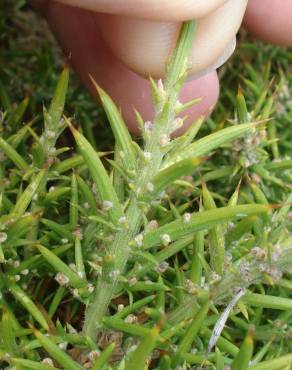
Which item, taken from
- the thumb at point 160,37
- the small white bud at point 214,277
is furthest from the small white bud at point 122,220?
the thumb at point 160,37

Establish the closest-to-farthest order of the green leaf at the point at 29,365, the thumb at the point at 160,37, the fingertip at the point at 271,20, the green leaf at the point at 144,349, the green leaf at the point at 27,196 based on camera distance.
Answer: the green leaf at the point at 144,349, the green leaf at the point at 29,365, the green leaf at the point at 27,196, the thumb at the point at 160,37, the fingertip at the point at 271,20

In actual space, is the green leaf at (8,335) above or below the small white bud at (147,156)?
below

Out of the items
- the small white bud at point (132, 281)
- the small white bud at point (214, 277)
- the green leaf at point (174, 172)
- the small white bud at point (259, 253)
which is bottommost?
the small white bud at point (132, 281)

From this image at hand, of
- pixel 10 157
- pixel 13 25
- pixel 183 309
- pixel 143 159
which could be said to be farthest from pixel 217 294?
pixel 13 25

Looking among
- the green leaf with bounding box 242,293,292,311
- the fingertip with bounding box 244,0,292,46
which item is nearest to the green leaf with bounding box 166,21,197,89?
the green leaf with bounding box 242,293,292,311

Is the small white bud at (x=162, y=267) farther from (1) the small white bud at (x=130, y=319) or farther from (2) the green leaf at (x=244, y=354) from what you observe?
(2) the green leaf at (x=244, y=354)

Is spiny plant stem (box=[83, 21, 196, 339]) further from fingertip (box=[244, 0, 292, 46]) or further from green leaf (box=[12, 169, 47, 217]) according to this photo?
fingertip (box=[244, 0, 292, 46])

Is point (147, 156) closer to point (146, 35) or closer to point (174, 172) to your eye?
point (174, 172)
